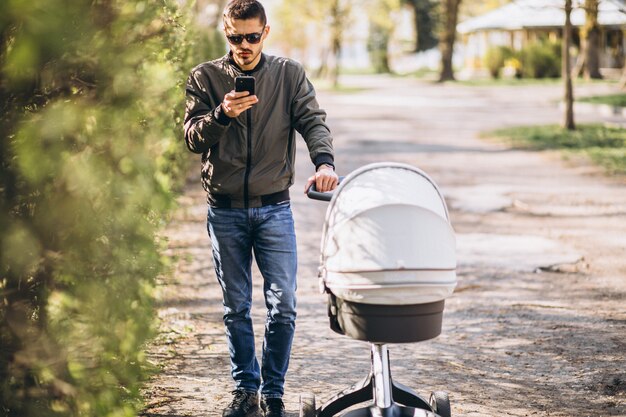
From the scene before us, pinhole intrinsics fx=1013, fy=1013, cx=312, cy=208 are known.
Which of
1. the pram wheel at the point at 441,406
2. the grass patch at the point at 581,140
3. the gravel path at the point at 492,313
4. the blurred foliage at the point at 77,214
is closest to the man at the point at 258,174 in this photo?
the gravel path at the point at 492,313

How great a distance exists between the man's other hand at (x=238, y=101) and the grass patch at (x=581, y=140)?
12.5m

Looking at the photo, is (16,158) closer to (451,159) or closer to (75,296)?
(75,296)

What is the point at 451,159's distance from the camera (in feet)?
60.2

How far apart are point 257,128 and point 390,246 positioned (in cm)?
128

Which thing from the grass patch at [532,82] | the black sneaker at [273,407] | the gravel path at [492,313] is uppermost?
the grass patch at [532,82]

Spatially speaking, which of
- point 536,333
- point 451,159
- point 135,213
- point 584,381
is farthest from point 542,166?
point 135,213

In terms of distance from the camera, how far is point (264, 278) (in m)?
5.22

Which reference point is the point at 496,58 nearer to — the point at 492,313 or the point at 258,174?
the point at 492,313

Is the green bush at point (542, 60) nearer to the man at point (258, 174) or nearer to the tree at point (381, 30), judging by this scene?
the tree at point (381, 30)

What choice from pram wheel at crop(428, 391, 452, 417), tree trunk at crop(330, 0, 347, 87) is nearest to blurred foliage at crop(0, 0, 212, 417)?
pram wheel at crop(428, 391, 452, 417)

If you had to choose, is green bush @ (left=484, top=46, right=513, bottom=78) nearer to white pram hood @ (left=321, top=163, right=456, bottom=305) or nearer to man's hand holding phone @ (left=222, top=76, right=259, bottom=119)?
man's hand holding phone @ (left=222, top=76, right=259, bottom=119)

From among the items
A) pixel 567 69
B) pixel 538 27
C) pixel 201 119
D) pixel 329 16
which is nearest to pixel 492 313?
pixel 201 119

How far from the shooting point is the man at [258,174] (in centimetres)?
503

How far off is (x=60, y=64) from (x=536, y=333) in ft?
15.6
